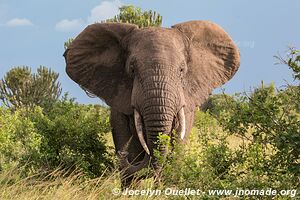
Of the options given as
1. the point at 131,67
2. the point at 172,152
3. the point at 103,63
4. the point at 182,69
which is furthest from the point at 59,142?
the point at 172,152

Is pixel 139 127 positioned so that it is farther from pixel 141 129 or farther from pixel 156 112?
pixel 156 112

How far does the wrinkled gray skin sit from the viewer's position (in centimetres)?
853

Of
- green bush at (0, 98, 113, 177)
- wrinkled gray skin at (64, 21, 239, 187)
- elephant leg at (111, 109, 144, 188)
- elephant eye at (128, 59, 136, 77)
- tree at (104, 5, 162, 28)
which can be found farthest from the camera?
tree at (104, 5, 162, 28)

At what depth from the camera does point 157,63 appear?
866 cm

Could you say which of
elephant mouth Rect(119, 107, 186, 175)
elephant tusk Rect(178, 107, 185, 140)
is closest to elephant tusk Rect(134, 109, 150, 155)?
elephant mouth Rect(119, 107, 186, 175)

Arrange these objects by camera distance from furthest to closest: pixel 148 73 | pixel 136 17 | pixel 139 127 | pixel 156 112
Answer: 1. pixel 136 17
2. pixel 139 127
3. pixel 148 73
4. pixel 156 112

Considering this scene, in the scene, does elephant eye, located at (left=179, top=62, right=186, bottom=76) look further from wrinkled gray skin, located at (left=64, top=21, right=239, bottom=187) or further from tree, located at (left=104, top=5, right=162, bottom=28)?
tree, located at (left=104, top=5, right=162, bottom=28)

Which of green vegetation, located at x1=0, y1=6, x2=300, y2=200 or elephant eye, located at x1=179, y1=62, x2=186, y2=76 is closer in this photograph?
green vegetation, located at x1=0, y1=6, x2=300, y2=200

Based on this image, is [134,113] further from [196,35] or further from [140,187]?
[196,35]

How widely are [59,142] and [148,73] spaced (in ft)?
11.2

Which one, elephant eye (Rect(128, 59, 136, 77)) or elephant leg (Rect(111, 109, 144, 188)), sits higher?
elephant eye (Rect(128, 59, 136, 77))

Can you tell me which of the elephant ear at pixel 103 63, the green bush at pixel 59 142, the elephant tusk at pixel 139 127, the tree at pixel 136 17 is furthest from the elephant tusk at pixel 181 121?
the tree at pixel 136 17

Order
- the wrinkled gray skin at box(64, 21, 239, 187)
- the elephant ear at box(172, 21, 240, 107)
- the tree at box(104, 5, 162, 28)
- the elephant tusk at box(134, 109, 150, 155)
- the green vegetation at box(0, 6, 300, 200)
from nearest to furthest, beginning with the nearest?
the green vegetation at box(0, 6, 300, 200)
the wrinkled gray skin at box(64, 21, 239, 187)
the elephant tusk at box(134, 109, 150, 155)
the elephant ear at box(172, 21, 240, 107)
the tree at box(104, 5, 162, 28)

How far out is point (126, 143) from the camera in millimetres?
9430
